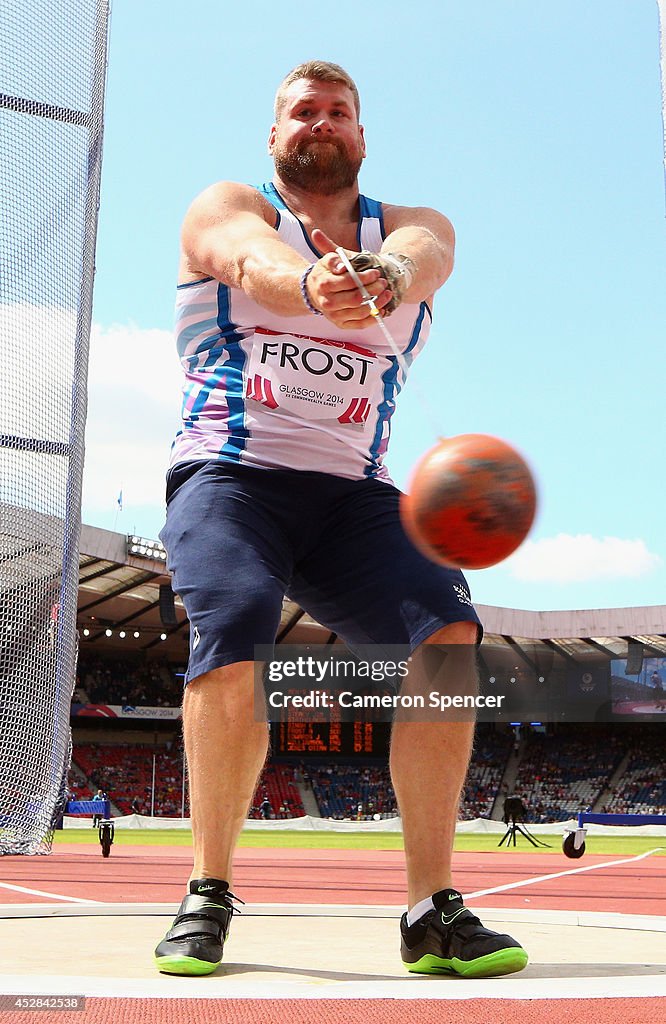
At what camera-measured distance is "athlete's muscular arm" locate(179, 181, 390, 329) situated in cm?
230

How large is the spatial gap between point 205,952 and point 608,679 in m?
44.8

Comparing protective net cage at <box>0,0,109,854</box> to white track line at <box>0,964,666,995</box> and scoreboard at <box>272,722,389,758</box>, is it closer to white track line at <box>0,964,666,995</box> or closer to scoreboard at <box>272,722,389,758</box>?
white track line at <box>0,964,666,995</box>

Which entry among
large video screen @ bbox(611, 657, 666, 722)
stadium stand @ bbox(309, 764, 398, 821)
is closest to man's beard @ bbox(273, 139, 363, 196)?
stadium stand @ bbox(309, 764, 398, 821)

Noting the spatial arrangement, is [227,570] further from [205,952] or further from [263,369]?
[205,952]

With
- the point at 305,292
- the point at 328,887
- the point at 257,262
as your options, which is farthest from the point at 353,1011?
the point at 328,887

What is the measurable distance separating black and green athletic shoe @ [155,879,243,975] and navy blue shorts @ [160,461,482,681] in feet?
1.69

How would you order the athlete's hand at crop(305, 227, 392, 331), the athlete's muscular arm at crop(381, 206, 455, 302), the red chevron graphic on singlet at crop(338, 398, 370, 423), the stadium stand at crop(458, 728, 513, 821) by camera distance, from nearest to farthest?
the athlete's hand at crop(305, 227, 392, 331), the athlete's muscular arm at crop(381, 206, 455, 302), the red chevron graphic on singlet at crop(338, 398, 370, 423), the stadium stand at crop(458, 728, 513, 821)

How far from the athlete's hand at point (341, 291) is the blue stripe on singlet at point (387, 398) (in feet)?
2.78

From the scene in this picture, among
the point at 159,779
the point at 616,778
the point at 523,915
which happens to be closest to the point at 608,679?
the point at 616,778

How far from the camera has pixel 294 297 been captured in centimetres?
245

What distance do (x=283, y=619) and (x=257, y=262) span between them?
127ft

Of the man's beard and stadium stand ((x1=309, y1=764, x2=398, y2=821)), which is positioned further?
stadium stand ((x1=309, y1=764, x2=398, y2=821))

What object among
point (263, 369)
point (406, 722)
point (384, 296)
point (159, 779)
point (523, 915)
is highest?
point (159, 779)

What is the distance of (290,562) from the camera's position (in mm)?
2984
